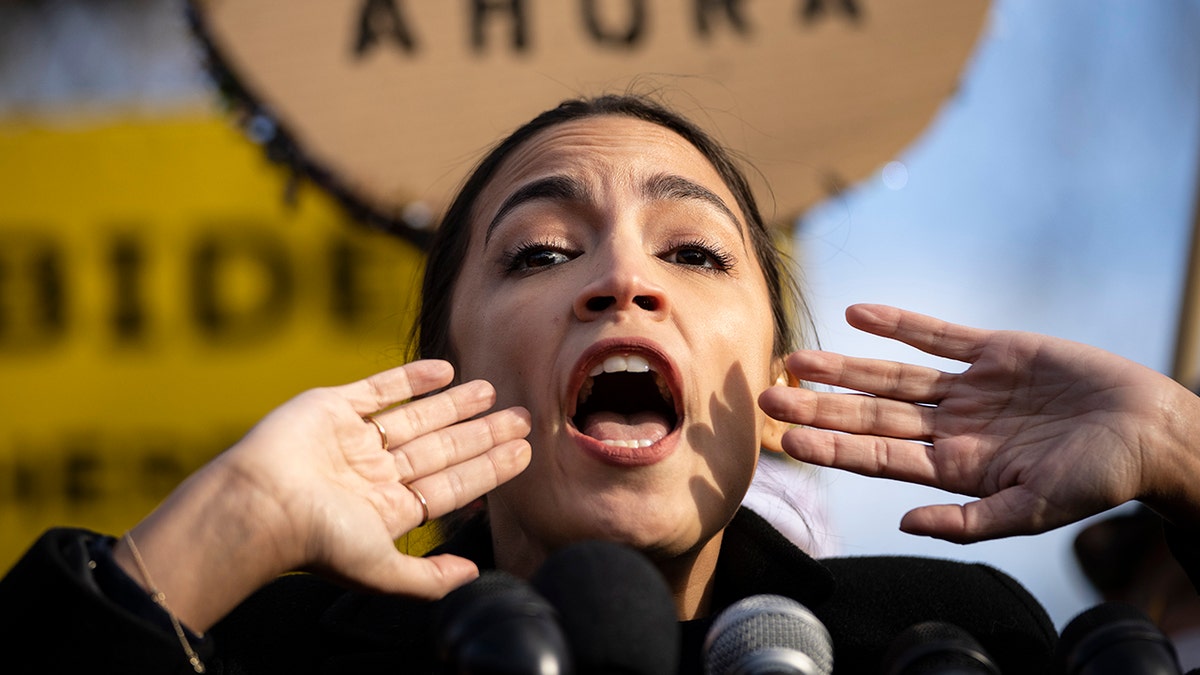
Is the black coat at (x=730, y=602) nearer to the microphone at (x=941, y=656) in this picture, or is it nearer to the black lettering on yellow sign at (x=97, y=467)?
the microphone at (x=941, y=656)

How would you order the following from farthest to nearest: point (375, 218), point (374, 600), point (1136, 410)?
1. point (375, 218)
2. point (374, 600)
3. point (1136, 410)

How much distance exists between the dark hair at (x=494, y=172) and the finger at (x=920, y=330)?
38 centimetres

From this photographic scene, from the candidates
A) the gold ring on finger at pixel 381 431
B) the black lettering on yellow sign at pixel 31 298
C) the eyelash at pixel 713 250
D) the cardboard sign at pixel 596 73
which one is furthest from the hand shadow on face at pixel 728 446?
the black lettering on yellow sign at pixel 31 298

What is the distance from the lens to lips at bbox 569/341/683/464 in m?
1.77

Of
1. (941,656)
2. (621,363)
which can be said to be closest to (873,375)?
(621,363)

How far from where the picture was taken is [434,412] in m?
1.77

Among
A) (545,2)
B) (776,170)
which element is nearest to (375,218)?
(545,2)

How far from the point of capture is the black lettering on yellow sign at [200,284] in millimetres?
4344

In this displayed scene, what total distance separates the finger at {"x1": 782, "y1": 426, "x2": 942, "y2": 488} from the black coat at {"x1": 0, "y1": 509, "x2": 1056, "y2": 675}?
0.28m

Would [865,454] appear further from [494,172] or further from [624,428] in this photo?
[494,172]

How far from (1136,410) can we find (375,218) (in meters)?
1.99

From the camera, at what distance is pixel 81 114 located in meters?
4.64

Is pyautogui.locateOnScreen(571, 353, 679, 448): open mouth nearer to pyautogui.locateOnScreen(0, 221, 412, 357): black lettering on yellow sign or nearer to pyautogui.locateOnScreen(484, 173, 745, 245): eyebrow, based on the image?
pyautogui.locateOnScreen(484, 173, 745, 245): eyebrow

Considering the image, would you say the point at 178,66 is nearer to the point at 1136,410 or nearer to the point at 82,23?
the point at 82,23
